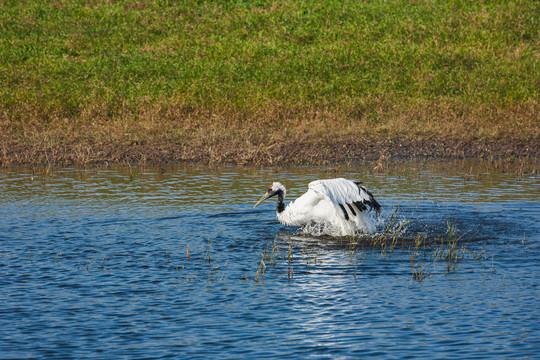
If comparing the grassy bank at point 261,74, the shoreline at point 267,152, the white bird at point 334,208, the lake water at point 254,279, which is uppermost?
the grassy bank at point 261,74

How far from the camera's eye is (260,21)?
1265 inches

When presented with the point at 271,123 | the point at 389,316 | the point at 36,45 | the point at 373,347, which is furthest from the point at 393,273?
the point at 36,45

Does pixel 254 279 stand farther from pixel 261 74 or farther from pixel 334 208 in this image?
pixel 261 74

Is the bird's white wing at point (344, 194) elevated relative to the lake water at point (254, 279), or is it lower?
elevated

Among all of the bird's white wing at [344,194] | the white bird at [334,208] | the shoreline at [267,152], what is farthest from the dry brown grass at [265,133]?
the bird's white wing at [344,194]

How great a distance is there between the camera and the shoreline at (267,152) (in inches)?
720

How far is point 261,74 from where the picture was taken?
26.1m

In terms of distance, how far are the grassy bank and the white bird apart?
7403mm

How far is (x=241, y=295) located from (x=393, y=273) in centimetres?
185

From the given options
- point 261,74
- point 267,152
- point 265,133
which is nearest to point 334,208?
point 267,152

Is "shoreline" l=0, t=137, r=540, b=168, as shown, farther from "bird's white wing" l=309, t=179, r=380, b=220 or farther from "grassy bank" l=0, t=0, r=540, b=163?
"bird's white wing" l=309, t=179, r=380, b=220

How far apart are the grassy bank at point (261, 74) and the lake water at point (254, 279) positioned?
6.60 m

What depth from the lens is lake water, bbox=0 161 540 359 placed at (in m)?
6.27

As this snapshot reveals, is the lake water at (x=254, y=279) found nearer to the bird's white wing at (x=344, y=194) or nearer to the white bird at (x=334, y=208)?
the white bird at (x=334, y=208)
